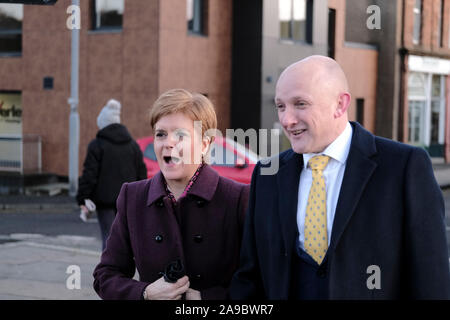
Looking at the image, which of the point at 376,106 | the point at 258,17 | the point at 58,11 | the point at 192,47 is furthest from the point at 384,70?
the point at 58,11

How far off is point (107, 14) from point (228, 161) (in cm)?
907

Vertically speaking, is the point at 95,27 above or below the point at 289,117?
above

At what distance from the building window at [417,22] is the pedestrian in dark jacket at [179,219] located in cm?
2686

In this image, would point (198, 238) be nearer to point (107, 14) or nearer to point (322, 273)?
point (322, 273)

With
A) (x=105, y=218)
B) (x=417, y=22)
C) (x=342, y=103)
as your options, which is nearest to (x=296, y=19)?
(x=417, y=22)

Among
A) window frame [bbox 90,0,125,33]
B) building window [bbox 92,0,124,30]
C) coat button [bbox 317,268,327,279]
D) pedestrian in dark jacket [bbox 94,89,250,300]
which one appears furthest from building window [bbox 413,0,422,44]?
coat button [bbox 317,268,327,279]

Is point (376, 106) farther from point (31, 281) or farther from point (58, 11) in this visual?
point (31, 281)

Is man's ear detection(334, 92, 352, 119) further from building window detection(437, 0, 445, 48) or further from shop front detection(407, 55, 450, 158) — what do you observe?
building window detection(437, 0, 445, 48)

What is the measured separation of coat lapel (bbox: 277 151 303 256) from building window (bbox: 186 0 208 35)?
16418mm

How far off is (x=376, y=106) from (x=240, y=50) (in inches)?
358

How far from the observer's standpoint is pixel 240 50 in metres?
19.7

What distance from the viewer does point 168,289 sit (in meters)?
2.53

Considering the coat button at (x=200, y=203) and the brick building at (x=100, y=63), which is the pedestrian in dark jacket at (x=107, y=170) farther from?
the brick building at (x=100, y=63)

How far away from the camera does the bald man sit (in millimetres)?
2279
